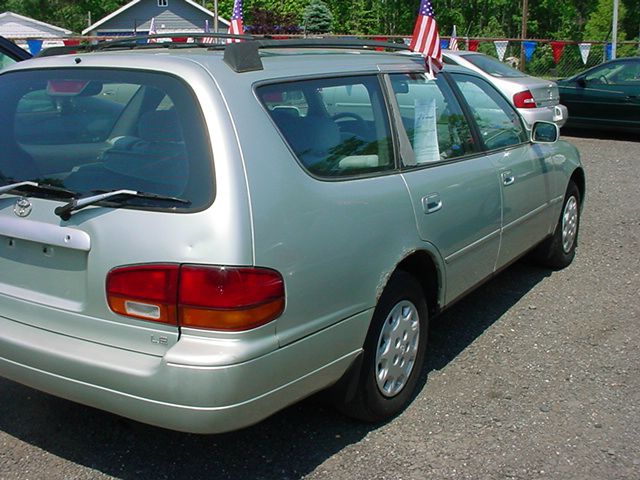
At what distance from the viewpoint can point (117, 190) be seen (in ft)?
9.43

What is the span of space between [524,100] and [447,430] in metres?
8.58

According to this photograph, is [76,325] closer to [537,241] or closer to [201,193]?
[201,193]

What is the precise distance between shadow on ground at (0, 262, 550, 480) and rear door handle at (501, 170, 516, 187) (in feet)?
4.37

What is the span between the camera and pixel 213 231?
266cm

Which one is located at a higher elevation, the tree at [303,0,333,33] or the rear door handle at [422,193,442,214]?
the tree at [303,0,333,33]

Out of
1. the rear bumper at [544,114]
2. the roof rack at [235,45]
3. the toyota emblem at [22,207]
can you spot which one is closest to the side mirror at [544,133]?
the roof rack at [235,45]

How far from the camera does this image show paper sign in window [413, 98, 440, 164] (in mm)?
3908

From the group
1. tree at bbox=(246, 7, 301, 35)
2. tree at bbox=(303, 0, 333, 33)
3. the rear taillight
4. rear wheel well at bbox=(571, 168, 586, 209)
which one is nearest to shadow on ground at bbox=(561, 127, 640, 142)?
rear wheel well at bbox=(571, 168, 586, 209)

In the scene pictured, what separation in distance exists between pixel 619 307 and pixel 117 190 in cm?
382

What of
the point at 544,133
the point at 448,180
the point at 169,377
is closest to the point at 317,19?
the point at 544,133

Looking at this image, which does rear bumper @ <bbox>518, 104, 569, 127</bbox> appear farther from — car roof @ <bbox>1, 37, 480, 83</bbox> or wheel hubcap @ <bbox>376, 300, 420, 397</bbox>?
wheel hubcap @ <bbox>376, 300, 420, 397</bbox>

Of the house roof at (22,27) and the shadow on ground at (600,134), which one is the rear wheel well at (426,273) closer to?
the shadow on ground at (600,134)

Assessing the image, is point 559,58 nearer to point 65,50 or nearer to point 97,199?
point 65,50

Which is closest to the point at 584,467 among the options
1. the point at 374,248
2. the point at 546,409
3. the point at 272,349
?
the point at 546,409
